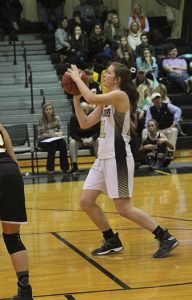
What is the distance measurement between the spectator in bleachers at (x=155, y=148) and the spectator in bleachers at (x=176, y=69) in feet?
13.8

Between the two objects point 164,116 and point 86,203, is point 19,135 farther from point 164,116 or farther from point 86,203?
point 86,203

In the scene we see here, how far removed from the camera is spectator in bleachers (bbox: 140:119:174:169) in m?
12.9

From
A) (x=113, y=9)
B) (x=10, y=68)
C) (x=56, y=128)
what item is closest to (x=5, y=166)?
(x=56, y=128)

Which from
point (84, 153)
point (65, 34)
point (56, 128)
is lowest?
point (84, 153)

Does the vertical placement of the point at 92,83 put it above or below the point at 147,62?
below

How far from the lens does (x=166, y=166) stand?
13.0 m

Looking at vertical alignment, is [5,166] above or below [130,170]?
above

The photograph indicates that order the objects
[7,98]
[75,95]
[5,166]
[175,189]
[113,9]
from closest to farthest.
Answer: [5,166] < [75,95] < [175,189] < [7,98] < [113,9]

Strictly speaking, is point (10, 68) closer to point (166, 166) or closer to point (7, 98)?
point (7, 98)

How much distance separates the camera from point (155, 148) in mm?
12938

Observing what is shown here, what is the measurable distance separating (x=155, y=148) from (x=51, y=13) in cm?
781

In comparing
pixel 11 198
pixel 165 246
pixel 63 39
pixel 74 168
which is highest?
pixel 11 198

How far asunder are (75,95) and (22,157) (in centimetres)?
835

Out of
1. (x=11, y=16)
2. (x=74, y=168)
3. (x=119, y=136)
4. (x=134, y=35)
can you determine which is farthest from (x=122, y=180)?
(x=11, y=16)
